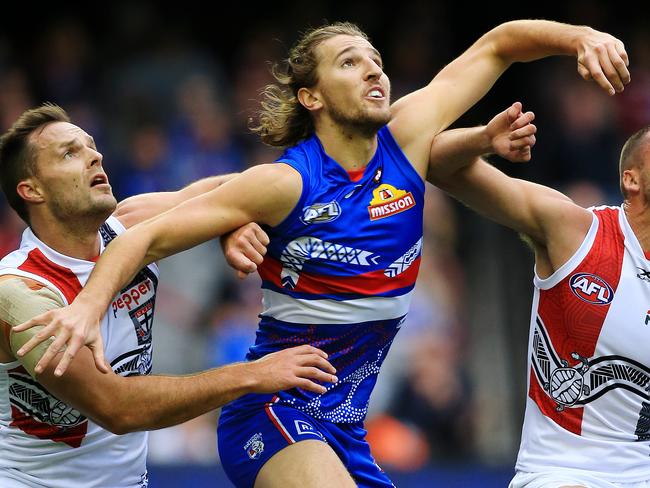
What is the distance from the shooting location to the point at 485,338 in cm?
1128

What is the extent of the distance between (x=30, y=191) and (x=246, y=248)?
1240 millimetres

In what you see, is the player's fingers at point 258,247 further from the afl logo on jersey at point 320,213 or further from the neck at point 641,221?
the neck at point 641,221

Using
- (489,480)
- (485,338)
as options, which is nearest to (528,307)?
(485,338)

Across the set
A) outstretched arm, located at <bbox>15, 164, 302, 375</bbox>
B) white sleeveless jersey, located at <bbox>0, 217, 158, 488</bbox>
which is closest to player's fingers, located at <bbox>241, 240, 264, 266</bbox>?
outstretched arm, located at <bbox>15, 164, 302, 375</bbox>

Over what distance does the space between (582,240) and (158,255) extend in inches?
82.6

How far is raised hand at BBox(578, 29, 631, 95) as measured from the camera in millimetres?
5464

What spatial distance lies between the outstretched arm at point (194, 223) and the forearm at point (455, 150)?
2.59ft

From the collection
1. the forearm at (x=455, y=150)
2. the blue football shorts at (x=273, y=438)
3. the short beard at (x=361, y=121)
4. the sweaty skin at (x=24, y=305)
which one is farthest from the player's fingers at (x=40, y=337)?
the forearm at (x=455, y=150)

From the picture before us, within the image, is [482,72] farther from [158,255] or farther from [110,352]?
[110,352]

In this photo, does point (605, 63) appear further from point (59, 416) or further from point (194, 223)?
point (59, 416)

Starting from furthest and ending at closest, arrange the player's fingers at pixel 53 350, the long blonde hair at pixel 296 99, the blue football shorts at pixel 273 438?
the long blonde hair at pixel 296 99, the blue football shorts at pixel 273 438, the player's fingers at pixel 53 350

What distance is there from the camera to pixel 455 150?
588 cm

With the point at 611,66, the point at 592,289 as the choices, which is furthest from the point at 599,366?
the point at 611,66

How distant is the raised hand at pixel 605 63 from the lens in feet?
17.9
